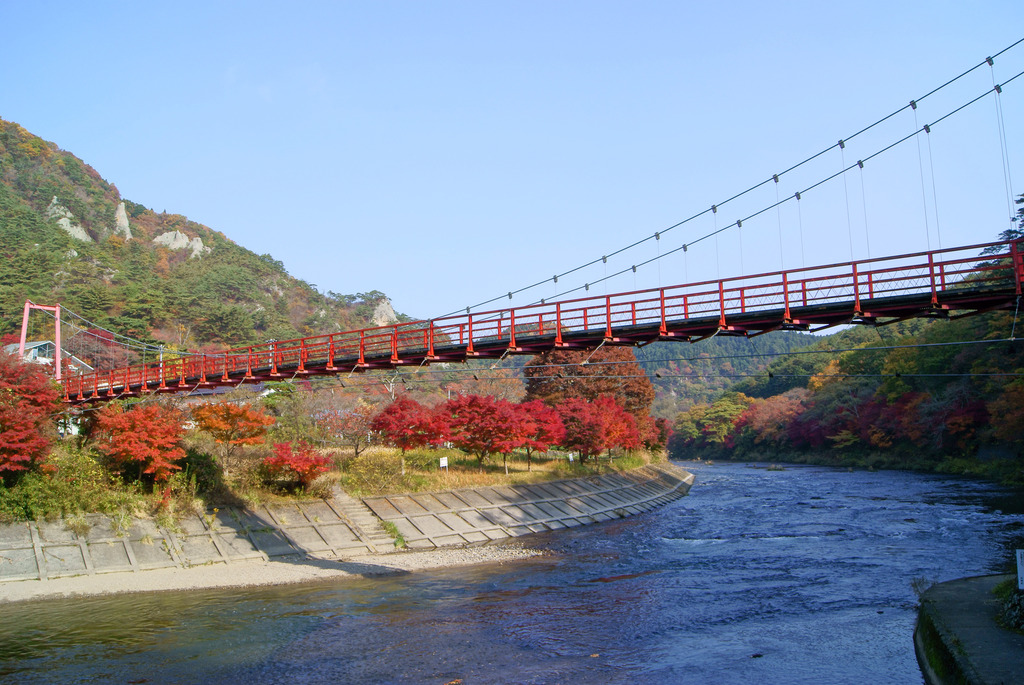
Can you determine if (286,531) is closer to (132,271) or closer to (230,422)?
(230,422)

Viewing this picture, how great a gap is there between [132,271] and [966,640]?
313ft

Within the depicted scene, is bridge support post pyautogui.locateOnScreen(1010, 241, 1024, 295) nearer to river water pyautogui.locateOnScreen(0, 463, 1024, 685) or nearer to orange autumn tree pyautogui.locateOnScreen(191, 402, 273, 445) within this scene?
river water pyautogui.locateOnScreen(0, 463, 1024, 685)

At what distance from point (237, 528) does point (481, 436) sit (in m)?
14.9

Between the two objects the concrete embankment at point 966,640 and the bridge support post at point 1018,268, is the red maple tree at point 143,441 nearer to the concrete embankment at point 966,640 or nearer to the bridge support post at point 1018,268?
the concrete embankment at point 966,640

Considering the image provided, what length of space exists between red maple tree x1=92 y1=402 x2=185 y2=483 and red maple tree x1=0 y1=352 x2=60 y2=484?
6.27 feet

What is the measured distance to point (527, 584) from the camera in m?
22.0

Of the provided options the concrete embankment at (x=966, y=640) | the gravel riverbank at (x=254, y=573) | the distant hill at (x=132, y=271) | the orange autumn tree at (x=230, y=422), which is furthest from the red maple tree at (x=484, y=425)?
the distant hill at (x=132, y=271)

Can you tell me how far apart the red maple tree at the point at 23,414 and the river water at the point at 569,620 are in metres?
6.67

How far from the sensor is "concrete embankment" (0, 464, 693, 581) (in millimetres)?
23062

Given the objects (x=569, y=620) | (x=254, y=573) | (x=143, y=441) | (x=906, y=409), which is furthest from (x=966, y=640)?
(x=906, y=409)

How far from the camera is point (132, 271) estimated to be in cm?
8862

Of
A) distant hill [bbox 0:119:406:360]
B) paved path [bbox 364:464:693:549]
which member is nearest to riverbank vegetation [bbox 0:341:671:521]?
paved path [bbox 364:464:693:549]

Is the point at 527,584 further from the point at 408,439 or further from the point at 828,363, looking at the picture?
the point at 828,363

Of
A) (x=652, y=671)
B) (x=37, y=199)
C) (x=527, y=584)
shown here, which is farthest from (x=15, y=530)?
(x=37, y=199)
